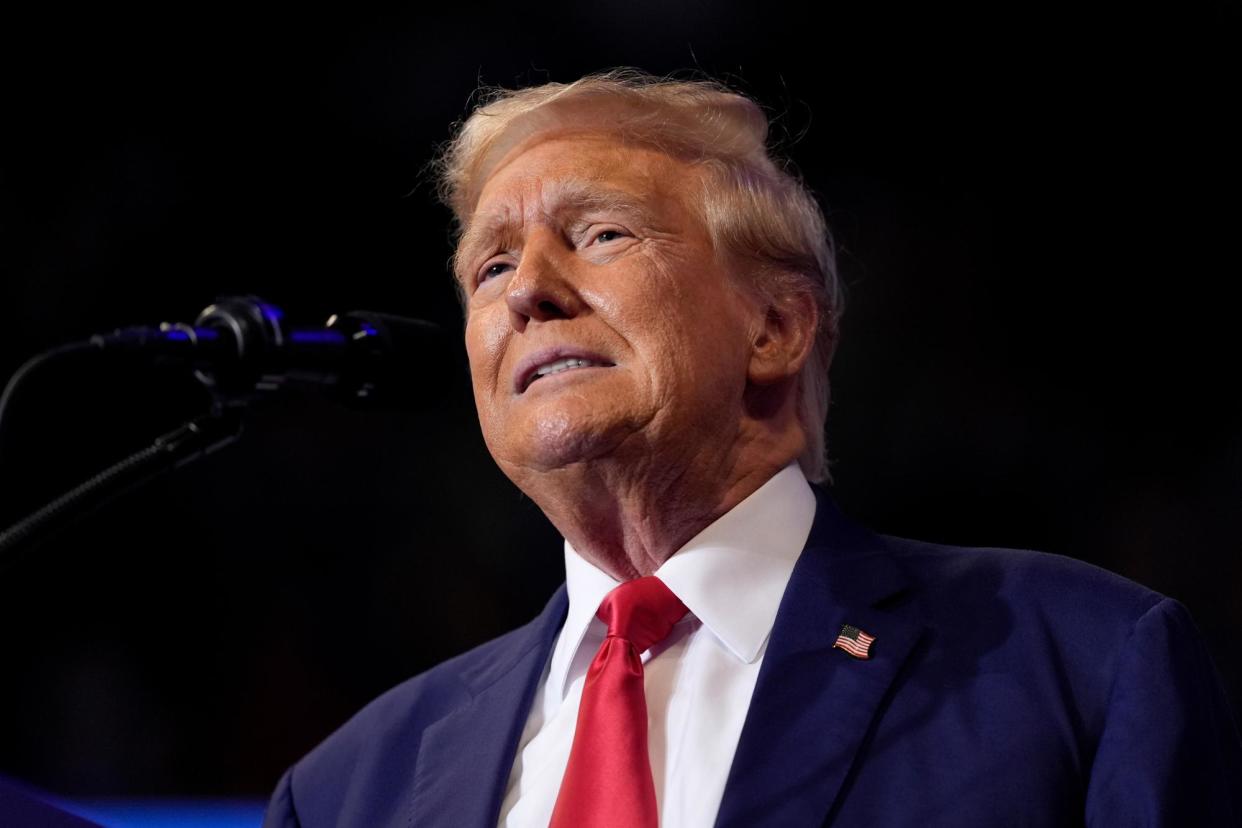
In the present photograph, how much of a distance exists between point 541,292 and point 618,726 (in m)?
0.59

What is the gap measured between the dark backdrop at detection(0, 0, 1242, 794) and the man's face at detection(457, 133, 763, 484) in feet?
2.46

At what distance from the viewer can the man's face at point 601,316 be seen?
5.69 feet

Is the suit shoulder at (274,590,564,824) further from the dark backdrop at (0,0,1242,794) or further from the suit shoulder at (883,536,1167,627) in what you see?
the dark backdrop at (0,0,1242,794)

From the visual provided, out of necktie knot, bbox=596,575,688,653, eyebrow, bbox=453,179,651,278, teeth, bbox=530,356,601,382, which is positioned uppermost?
eyebrow, bbox=453,179,651,278

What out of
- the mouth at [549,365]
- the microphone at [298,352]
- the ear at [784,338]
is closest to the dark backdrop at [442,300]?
the ear at [784,338]

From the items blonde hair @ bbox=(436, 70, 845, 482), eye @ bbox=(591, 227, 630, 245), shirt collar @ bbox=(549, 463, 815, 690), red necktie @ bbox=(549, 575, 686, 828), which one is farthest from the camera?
blonde hair @ bbox=(436, 70, 845, 482)

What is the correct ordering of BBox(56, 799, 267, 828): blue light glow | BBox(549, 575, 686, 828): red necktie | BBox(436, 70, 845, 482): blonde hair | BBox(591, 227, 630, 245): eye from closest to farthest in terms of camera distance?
1. BBox(549, 575, 686, 828): red necktie
2. BBox(591, 227, 630, 245): eye
3. BBox(436, 70, 845, 482): blonde hair
4. BBox(56, 799, 267, 828): blue light glow

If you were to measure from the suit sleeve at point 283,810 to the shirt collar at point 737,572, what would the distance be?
0.49m

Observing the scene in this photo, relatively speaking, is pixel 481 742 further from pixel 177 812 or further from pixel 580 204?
pixel 177 812

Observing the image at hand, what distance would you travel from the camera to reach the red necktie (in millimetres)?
1540

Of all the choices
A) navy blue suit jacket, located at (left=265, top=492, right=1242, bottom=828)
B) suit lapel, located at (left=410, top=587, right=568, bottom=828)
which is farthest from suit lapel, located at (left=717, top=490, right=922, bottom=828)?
suit lapel, located at (left=410, top=587, right=568, bottom=828)

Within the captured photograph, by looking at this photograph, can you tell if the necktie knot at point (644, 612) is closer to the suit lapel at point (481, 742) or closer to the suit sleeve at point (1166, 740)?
the suit lapel at point (481, 742)

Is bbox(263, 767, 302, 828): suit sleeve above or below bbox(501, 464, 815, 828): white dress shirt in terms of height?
below

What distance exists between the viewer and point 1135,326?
2.38 meters
